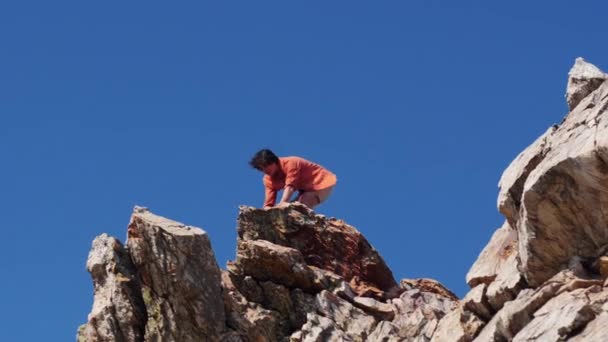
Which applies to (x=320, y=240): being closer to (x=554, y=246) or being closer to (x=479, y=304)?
(x=479, y=304)

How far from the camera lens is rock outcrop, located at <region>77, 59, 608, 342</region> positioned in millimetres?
33000

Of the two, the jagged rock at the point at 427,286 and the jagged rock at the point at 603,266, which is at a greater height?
the jagged rock at the point at 427,286

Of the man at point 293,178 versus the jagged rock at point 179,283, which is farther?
the man at point 293,178

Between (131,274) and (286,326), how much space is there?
18.4ft

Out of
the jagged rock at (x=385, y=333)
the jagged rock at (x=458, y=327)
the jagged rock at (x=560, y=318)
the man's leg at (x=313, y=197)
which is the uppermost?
the man's leg at (x=313, y=197)

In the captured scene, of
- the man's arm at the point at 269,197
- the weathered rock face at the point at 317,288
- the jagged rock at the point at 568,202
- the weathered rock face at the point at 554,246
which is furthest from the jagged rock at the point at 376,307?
the jagged rock at the point at 568,202

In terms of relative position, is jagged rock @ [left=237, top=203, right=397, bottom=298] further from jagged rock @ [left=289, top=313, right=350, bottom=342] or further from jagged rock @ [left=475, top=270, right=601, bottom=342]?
jagged rock @ [left=475, top=270, right=601, bottom=342]

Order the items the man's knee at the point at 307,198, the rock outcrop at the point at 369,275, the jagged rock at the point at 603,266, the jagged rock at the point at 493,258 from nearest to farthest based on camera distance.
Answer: the jagged rock at the point at 603,266
the rock outcrop at the point at 369,275
the jagged rock at the point at 493,258
the man's knee at the point at 307,198

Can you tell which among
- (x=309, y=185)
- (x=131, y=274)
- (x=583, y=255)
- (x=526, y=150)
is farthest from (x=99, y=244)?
(x=583, y=255)

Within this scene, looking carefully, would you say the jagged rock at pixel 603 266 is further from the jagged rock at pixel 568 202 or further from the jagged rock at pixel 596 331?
the jagged rock at pixel 596 331

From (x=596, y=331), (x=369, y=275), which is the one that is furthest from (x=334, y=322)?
(x=596, y=331)

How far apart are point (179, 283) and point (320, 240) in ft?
21.2

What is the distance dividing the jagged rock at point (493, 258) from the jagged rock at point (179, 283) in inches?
348

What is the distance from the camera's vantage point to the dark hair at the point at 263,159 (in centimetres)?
4784
